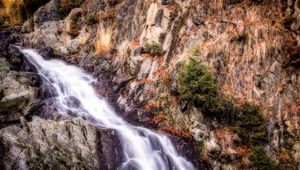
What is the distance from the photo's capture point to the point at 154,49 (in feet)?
55.2

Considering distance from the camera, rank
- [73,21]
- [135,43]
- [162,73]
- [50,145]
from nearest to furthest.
→ 1. [50,145]
2. [162,73]
3. [135,43]
4. [73,21]

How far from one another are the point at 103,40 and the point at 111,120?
7073mm

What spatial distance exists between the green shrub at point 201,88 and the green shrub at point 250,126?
810mm

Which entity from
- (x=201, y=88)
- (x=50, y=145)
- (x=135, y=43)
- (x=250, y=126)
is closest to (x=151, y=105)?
(x=201, y=88)

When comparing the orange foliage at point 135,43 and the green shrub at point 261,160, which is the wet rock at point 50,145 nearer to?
the green shrub at point 261,160

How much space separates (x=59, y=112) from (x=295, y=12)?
1075 cm

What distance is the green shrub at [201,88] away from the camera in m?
13.5

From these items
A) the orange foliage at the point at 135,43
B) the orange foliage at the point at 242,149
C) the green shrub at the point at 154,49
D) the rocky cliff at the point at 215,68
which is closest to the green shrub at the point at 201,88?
A: the rocky cliff at the point at 215,68

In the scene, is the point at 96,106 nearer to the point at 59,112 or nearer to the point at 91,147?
the point at 59,112

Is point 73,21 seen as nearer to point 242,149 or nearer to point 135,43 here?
point 135,43

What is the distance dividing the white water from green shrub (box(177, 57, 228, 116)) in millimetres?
2020

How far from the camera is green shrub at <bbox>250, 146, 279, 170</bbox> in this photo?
1238cm

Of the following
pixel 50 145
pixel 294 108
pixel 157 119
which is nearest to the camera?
pixel 50 145

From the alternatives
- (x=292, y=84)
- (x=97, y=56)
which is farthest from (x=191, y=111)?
(x=97, y=56)
